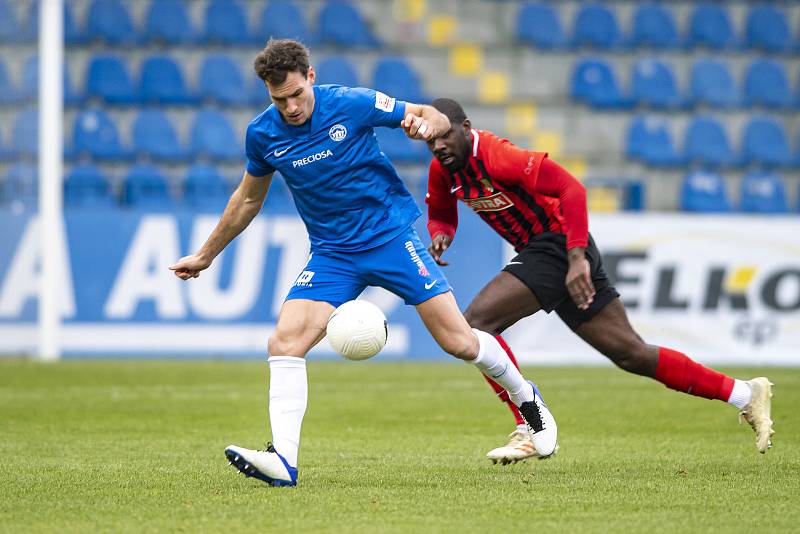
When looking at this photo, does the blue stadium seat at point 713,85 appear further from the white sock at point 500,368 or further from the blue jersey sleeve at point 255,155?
the blue jersey sleeve at point 255,155

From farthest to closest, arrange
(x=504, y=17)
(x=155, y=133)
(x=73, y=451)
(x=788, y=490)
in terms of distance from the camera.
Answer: (x=504, y=17) → (x=155, y=133) → (x=73, y=451) → (x=788, y=490)

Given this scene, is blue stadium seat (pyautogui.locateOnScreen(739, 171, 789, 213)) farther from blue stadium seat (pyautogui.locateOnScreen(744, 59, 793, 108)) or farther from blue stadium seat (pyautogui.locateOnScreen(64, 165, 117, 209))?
blue stadium seat (pyautogui.locateOnScreen(64, 165, 117, 209))

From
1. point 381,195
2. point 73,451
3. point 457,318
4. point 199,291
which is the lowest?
point 199,291

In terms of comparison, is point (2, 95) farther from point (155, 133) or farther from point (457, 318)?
point (457, 318)

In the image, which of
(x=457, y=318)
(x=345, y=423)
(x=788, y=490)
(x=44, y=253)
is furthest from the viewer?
(x=44, y=253)

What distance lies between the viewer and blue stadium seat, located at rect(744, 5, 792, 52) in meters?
20.7

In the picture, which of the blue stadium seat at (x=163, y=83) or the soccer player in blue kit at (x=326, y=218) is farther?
the blue stadium seat at (x=163, y=83)

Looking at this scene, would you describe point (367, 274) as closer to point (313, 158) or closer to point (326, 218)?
point (326, 218)

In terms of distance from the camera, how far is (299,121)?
616cm

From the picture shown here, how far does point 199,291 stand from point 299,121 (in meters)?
8.63

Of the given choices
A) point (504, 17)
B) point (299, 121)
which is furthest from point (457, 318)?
point (504, 17)

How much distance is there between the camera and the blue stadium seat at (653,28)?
20328 millimetres

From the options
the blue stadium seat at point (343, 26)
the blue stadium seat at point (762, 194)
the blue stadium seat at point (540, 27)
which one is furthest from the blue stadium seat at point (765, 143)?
the blue stadium seat at point (343, 26)

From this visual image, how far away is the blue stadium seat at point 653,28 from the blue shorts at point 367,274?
48.5 feet
